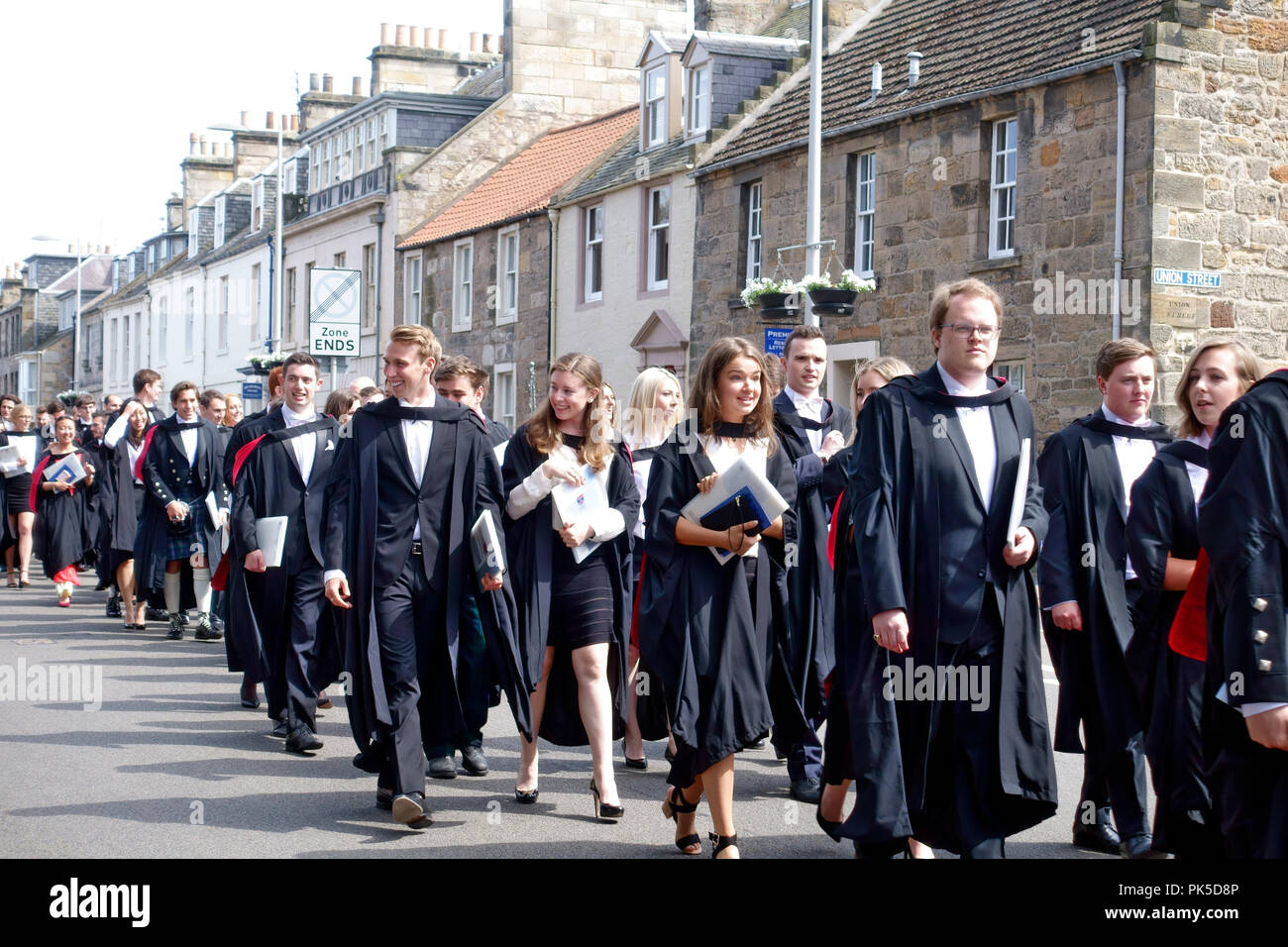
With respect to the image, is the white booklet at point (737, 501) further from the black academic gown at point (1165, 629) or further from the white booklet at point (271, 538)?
the white booklet at point (271, 538)

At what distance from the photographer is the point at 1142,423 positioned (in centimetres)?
726

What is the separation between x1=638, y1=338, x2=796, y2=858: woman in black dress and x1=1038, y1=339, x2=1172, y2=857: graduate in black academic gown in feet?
4.07

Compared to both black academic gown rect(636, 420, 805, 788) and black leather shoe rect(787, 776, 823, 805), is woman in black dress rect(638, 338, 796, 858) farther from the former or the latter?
black leather shoe rect(787, 776, 823, 805)

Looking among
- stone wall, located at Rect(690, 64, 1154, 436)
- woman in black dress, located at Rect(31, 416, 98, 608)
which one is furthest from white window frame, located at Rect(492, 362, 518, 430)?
woman in black dress, located at Rect(31, 416, 98, 608)

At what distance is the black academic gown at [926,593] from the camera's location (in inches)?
214

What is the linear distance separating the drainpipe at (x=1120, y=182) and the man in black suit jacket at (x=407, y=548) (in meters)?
12.4

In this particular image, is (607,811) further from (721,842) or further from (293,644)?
(293,644)

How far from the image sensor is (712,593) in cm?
659

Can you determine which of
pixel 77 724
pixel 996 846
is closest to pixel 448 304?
pixel 77 724

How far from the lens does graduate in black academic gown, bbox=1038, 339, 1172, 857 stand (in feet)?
22.6

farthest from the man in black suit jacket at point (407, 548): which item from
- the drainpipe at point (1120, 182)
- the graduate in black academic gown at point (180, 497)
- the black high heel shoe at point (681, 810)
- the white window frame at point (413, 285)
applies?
the white window frame at point (413, 285)

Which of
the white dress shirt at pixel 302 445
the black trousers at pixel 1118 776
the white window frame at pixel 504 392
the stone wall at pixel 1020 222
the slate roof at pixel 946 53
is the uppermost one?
the slate roof at pixel 946 53

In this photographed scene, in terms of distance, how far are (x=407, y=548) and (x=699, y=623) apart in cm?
169

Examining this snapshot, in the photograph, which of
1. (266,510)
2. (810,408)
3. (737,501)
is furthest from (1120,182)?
(737,501)
